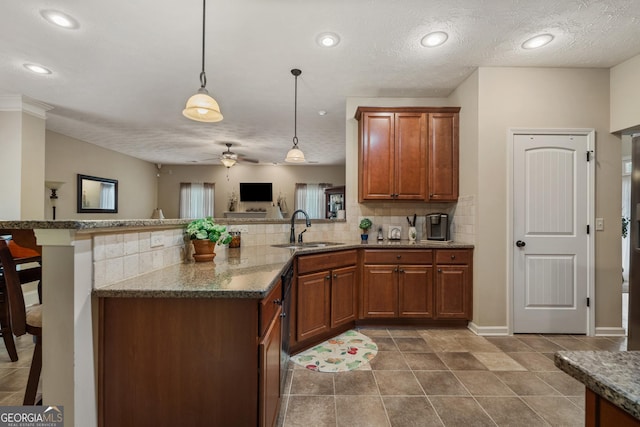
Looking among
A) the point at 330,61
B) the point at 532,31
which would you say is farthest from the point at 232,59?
the point at 532,31

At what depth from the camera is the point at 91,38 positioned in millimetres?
2447

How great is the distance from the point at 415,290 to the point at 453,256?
53cm

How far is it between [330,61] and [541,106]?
2.16m

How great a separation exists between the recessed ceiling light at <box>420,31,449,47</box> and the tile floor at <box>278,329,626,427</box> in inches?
106

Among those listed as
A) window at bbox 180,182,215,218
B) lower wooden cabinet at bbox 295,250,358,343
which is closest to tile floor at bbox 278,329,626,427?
lower wooden cabinet at bbox 295,250,358,343

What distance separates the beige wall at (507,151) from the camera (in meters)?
2.80

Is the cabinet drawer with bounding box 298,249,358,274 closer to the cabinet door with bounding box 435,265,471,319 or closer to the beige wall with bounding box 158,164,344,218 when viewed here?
the cabinet door with bounding box 435,265,471,319

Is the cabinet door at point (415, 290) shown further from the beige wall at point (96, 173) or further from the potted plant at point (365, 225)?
the beige wall at point (96, 173)

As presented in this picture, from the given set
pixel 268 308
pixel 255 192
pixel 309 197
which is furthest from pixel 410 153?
pixel 255 192

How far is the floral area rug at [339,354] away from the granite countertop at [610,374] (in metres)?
1.85

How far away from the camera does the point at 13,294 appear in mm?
1382

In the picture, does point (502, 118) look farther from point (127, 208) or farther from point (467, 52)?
point (127, 208)

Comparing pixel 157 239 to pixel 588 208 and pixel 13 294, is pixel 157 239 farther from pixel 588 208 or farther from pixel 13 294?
pixel 588 208

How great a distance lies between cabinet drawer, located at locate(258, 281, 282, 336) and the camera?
3.82ft
